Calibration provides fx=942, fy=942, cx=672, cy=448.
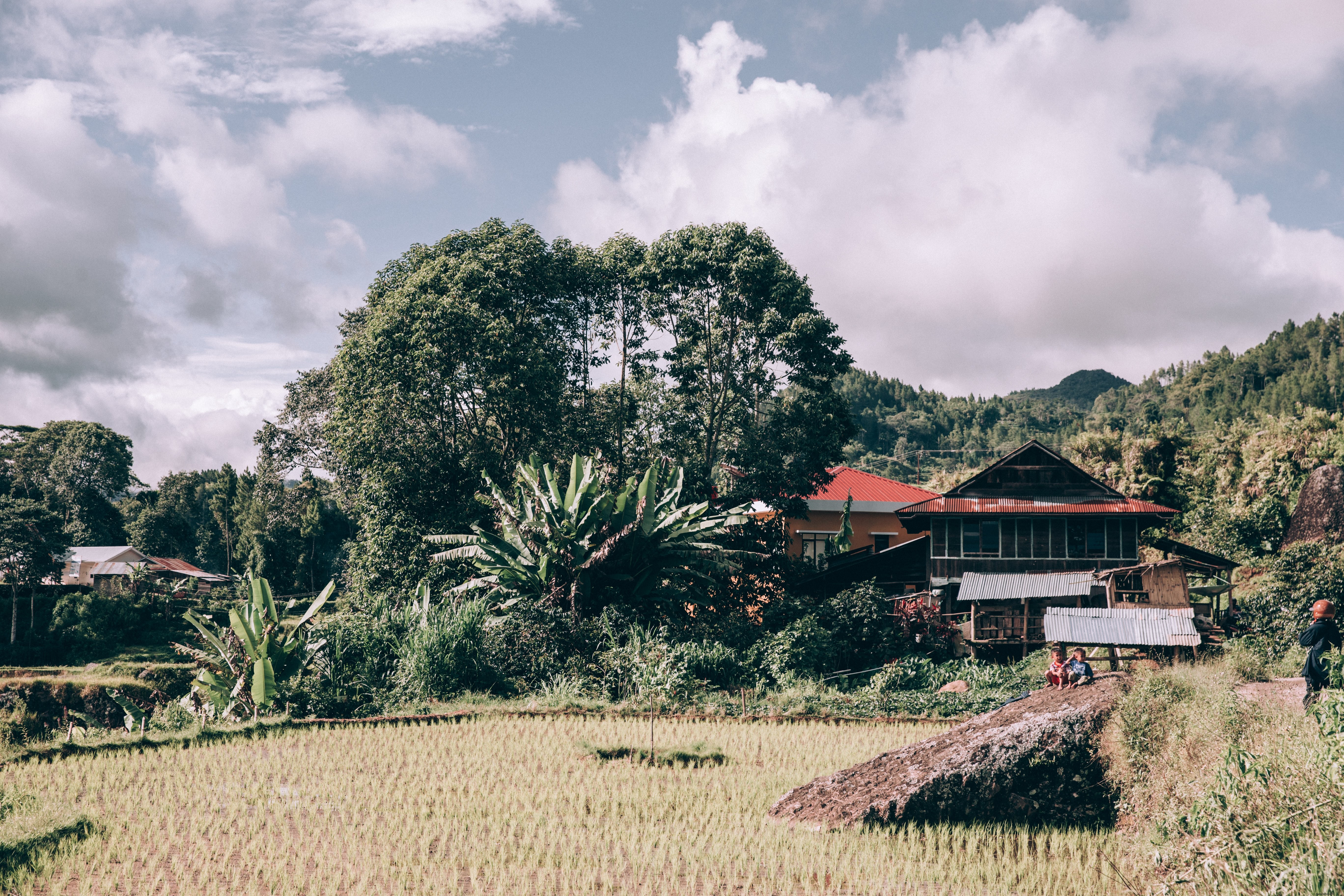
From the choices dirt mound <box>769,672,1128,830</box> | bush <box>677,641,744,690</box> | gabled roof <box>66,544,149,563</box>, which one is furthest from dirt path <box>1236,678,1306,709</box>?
gabled roof <box>66,544,149,563</box>

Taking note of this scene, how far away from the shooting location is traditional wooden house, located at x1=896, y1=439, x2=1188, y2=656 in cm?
2698

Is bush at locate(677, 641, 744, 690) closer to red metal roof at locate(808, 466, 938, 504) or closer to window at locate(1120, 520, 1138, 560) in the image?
window at locate(1120, 520, 1138, 560)

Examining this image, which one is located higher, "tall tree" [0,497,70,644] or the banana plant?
"tall tree" [0,497,70,644]

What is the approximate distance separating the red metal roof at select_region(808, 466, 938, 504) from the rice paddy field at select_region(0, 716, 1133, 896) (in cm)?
2222

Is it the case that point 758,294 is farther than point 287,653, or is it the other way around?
point 758,294

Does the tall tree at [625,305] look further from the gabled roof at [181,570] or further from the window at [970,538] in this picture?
the gabled roof at [181,570]

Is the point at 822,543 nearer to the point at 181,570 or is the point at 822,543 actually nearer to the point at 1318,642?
the point at 1318,642

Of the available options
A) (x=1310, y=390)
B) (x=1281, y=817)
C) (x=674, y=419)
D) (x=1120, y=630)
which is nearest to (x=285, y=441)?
(x=674, y=419)

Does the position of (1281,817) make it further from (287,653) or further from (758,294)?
(758,294)

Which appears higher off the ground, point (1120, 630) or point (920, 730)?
point (1120, 630)

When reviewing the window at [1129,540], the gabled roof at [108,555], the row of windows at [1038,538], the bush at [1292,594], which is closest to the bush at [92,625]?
the gabled roof at [108,555]

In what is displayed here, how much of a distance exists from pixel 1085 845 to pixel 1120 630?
1216 centimetres

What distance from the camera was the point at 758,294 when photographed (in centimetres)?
2634

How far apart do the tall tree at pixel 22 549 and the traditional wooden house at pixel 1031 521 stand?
36.8m
